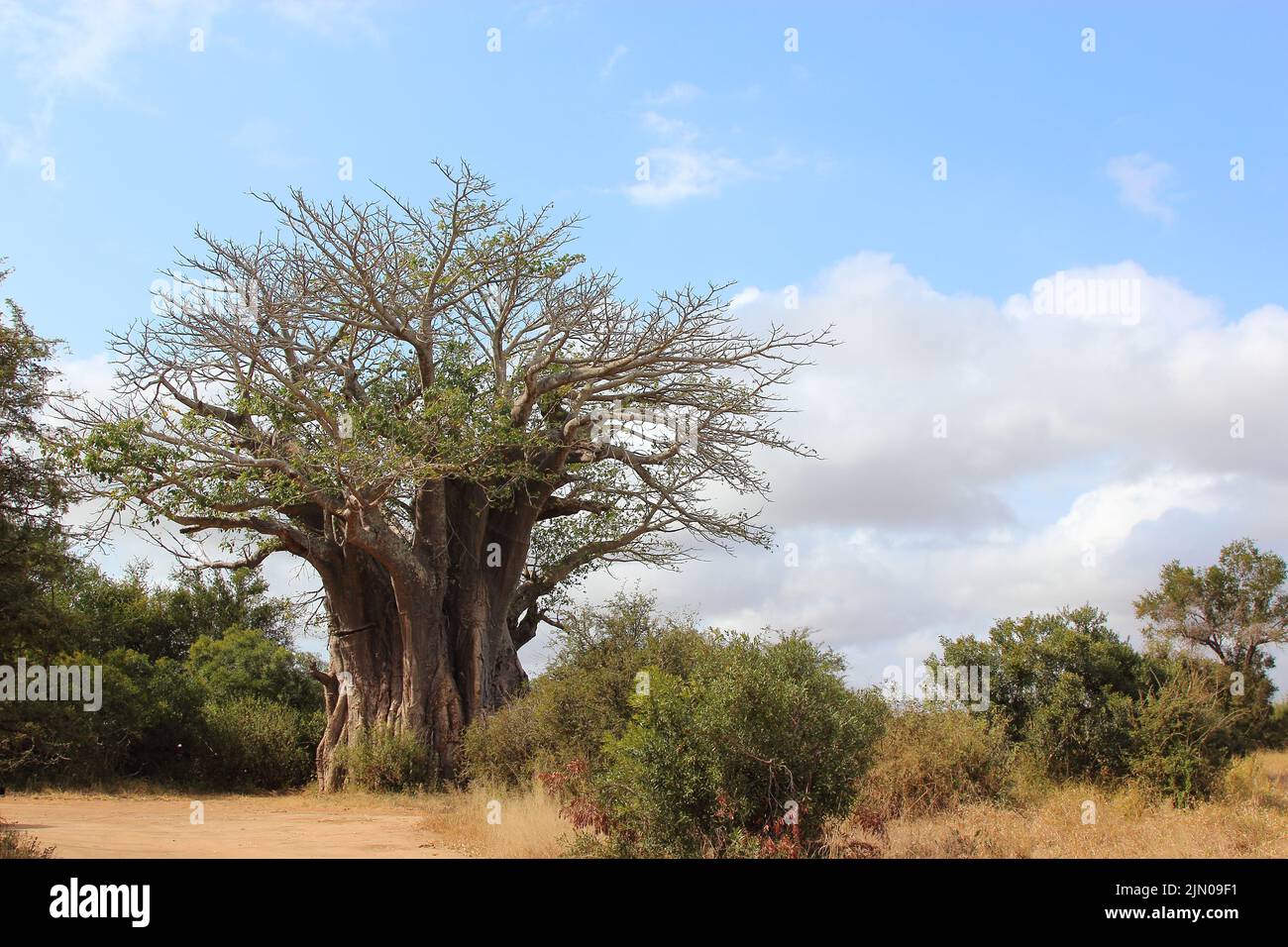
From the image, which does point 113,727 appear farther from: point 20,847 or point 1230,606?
point 1230,606

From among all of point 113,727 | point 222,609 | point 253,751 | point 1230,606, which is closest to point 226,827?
point 113,727

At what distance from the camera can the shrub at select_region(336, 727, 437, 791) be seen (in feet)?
55.1

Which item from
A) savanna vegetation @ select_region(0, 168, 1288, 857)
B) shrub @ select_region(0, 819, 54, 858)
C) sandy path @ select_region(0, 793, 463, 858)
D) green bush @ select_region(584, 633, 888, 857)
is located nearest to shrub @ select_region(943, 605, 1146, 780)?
savanna vegetation @ select_region(0, 168, 1288, 857)

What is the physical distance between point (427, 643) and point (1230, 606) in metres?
22.9

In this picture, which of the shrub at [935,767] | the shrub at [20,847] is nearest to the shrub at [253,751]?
the shrub at [20,847]

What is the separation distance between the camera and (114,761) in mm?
18875

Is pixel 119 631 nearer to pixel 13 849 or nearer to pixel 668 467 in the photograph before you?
pixel 668 467

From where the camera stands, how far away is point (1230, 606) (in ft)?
95.0

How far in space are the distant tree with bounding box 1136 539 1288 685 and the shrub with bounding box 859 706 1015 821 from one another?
18508 mm

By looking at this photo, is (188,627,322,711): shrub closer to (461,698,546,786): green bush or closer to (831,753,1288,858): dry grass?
(461,698,546,786): green bush

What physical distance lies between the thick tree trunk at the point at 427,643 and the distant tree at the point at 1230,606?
62.1ft

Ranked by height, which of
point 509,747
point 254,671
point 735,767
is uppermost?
point 254,671
